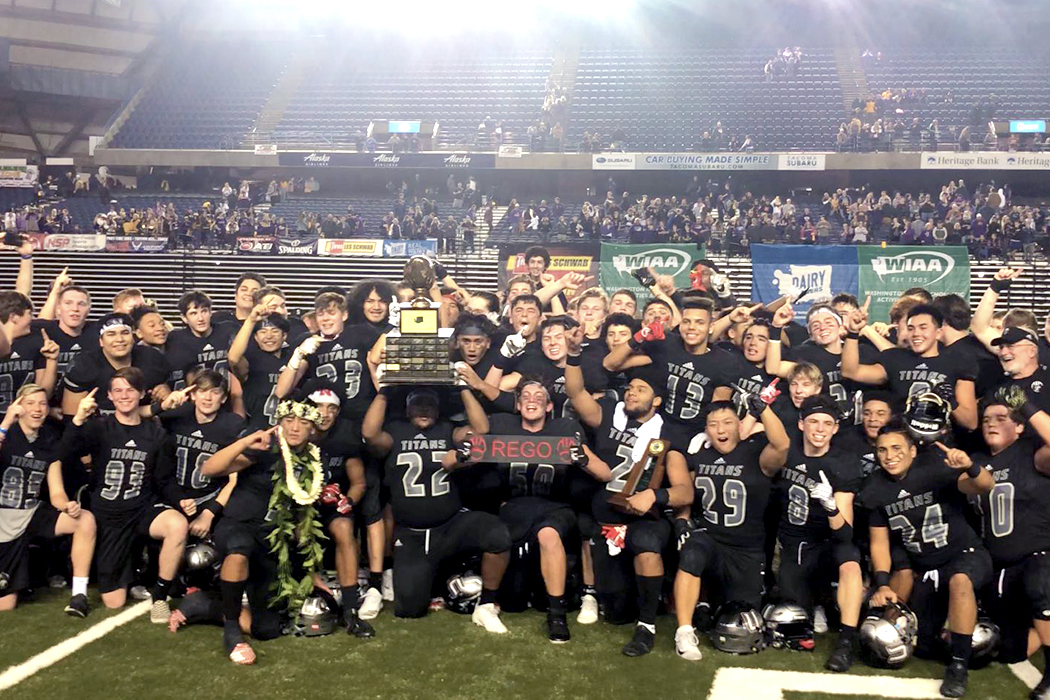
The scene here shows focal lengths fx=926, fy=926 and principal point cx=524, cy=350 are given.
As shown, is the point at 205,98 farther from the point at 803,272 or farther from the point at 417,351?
the point at 417,351

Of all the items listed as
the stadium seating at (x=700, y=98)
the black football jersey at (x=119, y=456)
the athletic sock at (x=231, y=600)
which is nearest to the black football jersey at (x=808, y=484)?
the athletic sock at (x=231, y=600)

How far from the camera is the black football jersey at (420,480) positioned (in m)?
6.38

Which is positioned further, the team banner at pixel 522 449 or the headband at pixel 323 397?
the headband at pixel 323 397

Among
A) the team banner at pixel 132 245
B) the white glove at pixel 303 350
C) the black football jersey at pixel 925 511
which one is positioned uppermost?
the team banner at pixel 132 245

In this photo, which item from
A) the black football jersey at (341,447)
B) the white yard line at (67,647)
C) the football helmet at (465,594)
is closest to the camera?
the white yard line at (67,647)

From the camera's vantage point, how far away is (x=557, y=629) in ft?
19.4

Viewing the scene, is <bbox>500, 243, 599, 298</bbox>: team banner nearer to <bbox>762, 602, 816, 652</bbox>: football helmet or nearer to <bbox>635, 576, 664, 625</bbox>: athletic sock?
<bbox>635, 576, 664, 625</bbox>: athletic sock

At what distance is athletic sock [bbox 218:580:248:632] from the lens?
564 centimetres

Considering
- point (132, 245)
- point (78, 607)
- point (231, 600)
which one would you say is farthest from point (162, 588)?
point (132, 245)

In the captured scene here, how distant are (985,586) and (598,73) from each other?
3245cm

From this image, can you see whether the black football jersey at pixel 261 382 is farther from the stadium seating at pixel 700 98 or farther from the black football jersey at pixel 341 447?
the stadium seating at pixel 700 98

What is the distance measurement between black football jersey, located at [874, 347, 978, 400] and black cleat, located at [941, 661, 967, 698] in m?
1.79

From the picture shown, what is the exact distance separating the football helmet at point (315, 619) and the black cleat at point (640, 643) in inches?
75.0

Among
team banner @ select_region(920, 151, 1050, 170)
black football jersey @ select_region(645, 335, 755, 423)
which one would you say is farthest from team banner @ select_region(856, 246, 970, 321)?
team banner @ select_region(920, 151, 1050, 170)
